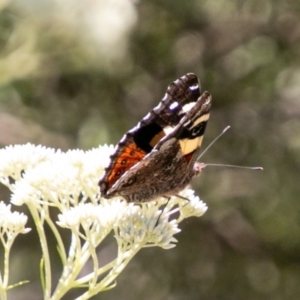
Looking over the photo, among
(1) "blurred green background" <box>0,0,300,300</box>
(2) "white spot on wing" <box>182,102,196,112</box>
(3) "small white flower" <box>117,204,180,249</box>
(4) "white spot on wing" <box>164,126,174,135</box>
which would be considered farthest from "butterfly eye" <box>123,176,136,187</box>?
(1) "blurred green background" <box>0,0,300,300</box>

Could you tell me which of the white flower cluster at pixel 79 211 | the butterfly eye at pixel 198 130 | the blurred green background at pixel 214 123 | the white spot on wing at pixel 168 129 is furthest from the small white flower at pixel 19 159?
the blurred green background at pixel 214 123

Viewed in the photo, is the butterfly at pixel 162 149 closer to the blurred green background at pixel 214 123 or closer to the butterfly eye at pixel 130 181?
the butterfly eye at pixel 130 181

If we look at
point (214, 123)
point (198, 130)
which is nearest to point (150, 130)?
point (198, 130)

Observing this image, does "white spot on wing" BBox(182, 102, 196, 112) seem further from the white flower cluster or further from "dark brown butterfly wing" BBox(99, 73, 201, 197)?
the white flower cluster

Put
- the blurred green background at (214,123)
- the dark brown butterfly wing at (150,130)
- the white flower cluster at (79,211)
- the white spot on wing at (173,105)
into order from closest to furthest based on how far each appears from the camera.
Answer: the white flower cluster at (79,211) < the dark brown butterfly wing at (150,130) < the white spot on wing at (173,105) < the blurred green background at (214,123)

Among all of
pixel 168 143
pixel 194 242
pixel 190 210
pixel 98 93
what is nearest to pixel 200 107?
pixel 168 143
